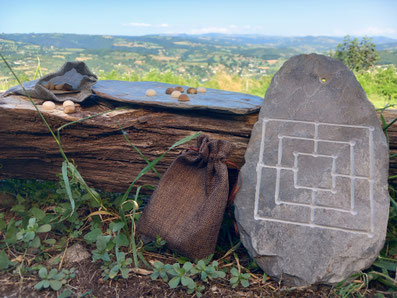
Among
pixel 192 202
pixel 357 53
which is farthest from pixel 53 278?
pixel 357 53

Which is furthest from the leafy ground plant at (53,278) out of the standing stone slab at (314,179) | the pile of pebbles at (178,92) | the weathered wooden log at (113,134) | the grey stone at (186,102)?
the pile of pebbles at (178,92)

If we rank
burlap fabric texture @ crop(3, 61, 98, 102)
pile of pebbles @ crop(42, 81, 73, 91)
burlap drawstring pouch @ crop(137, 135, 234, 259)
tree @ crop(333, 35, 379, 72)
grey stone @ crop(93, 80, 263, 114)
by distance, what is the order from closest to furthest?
1. burlap drawstring pouch @ crop(137, 135, 234, 259)
2. grey stone @ crop(93, 80, 263, 114)
3. burlap fabric texture @ crop(3, 61, 98, 102)
4. pile of pebbles @ crop(42, 81, 73, 91)
5. tree @ crop(333, 35, 379, 72)

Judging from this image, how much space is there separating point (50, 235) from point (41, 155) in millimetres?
521

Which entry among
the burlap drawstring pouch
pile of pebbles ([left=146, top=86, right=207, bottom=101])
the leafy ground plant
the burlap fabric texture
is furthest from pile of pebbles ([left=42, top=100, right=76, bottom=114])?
the leafy ground plant

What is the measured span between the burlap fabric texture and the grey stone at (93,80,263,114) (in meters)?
0.07

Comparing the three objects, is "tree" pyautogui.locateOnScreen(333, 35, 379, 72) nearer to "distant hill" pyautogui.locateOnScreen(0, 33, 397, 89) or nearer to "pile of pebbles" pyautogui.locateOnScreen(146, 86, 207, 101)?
"distant hill" pyautogui.locateOnScreen(0, 33, 397, 89)

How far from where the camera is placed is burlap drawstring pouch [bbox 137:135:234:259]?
1840mm

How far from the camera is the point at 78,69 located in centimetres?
262

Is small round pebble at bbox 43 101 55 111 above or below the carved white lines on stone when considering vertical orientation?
above

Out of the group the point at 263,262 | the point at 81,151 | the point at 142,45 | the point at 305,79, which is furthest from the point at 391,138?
the point at 142,45

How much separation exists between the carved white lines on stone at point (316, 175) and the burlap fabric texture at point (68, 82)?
1.24 meters

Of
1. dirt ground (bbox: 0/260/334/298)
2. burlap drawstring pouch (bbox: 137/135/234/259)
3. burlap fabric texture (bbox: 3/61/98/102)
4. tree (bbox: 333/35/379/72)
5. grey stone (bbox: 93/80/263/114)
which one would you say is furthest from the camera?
tree (bbox: 333/35/379/72)

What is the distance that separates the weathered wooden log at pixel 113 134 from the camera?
7.09 ft

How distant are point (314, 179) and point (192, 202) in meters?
0.63
